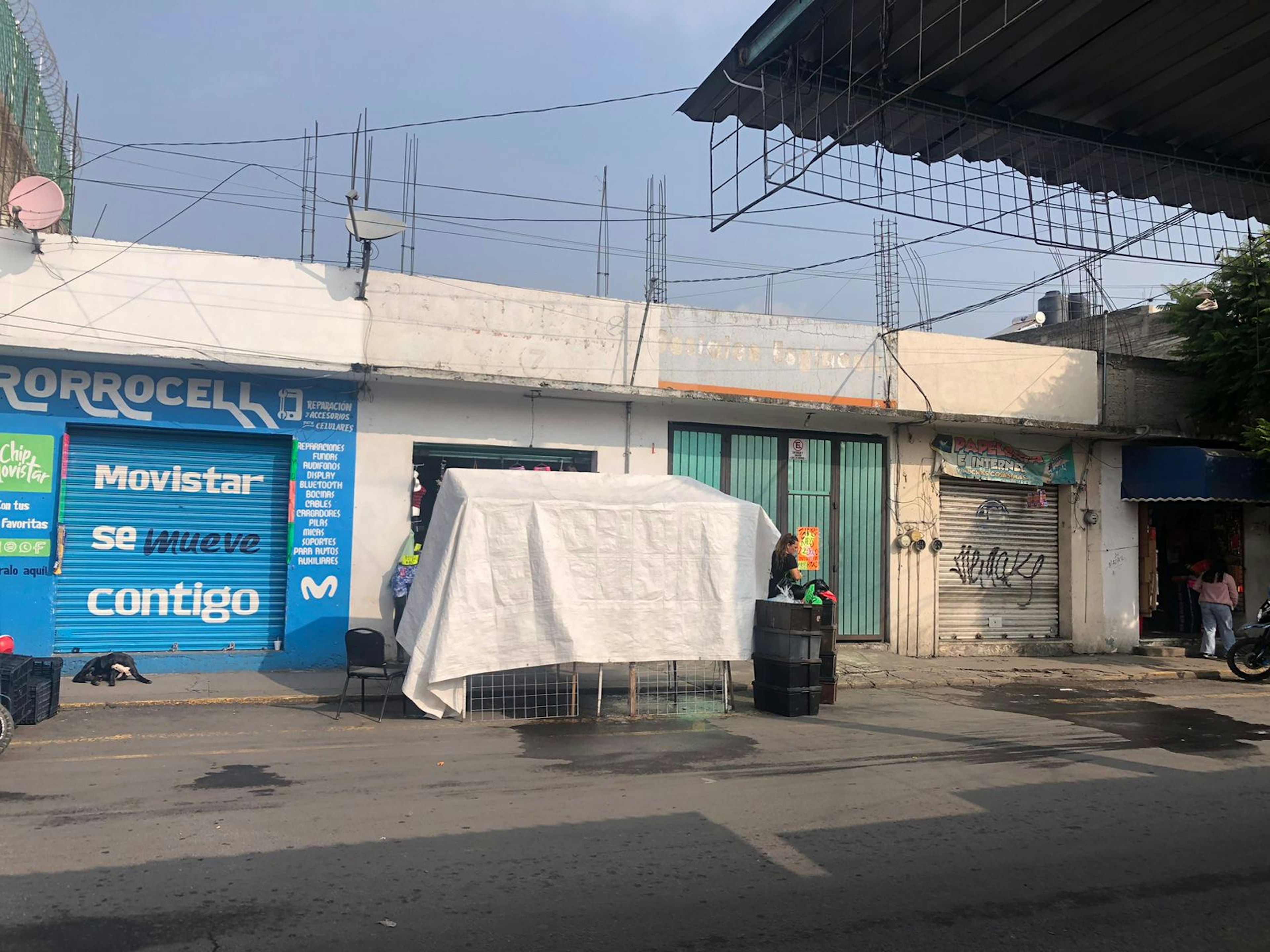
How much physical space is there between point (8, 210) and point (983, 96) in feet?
38.6

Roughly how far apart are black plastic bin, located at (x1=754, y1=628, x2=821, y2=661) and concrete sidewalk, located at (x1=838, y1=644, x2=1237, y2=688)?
283 cm

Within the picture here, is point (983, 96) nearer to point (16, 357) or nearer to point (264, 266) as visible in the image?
point (264, 266)

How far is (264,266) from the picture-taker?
12586 mm

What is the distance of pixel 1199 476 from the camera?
16.6 metres

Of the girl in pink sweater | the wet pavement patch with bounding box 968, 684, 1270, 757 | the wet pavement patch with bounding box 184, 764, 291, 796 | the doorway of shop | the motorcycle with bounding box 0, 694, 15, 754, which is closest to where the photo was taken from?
the wet pavement patch with bounding box 184, 764, 291, 796

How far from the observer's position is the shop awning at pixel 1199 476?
16594mm

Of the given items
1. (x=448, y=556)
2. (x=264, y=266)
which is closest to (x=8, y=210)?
(x=264, y=266)

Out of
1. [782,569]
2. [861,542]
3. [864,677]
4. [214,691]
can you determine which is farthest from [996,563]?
[214,691]

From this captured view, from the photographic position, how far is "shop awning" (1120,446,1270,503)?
1659cm

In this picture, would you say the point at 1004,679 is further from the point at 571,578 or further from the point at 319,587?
the point at 319,587

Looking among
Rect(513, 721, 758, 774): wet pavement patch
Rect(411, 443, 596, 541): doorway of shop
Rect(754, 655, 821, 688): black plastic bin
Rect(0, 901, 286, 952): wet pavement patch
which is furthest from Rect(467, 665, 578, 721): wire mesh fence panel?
Rect(0, 901, 286, 952): wet pavement patch

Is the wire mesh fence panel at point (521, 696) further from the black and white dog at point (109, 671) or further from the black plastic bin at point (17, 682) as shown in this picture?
the black and white dog at point (109, 671)

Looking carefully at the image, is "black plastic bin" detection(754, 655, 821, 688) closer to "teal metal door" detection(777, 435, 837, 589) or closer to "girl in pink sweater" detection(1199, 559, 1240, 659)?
"teal metal door" detection(777, 435, 837, 589)

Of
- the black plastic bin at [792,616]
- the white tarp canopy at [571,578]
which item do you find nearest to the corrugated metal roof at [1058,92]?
the white tarp canopy at [571,578]
